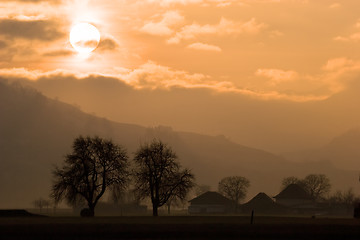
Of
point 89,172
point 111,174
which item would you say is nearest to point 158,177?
point 111,174

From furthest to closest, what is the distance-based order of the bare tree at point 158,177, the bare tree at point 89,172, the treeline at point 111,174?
the bare tree at point 158,177
the treeline at point 111,174
the bare tree at point 89,172

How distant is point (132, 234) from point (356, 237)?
23.2 metres

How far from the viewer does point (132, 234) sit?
6906cm

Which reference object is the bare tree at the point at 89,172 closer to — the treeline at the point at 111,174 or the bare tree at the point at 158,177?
the treeline at the point at 111,174

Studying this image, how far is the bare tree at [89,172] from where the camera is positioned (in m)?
122

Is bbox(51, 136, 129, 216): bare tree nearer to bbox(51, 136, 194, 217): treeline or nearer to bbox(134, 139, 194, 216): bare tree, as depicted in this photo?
bbox(51, 136, 194, 217): treeline

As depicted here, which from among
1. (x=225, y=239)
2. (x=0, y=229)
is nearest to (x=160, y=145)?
(x=0, y=229)

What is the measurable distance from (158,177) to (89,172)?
1423 cm

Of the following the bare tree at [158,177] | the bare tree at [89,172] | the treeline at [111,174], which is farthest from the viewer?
the bare tree at [158,177]

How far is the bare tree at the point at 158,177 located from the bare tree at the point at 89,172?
350 cm

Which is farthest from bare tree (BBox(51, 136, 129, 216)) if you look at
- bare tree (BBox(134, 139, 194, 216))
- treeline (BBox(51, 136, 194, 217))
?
bare tree (BBox(134, 139, 194, 216))

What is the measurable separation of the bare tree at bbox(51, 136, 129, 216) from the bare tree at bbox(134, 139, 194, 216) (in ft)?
11.5

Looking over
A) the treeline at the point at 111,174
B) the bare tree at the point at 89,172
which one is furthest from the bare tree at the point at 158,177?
the bare tree at the point at 89,172

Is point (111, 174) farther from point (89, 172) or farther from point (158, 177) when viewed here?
point (158, 177)
